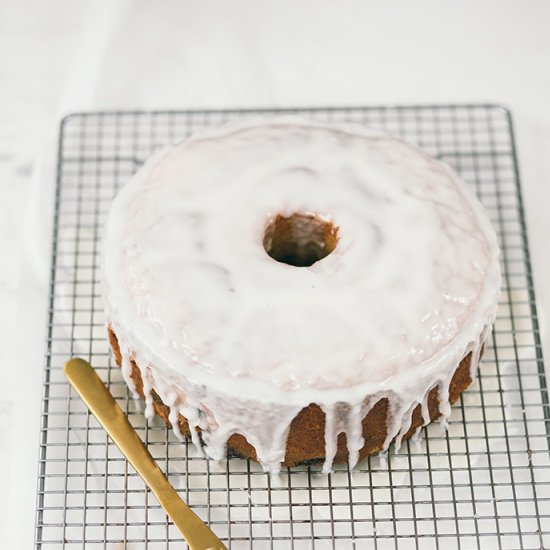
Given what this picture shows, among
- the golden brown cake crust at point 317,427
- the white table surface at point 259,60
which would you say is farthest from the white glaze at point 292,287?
the white table surface at point 259,60

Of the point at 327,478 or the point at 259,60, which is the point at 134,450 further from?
the point at 259,60

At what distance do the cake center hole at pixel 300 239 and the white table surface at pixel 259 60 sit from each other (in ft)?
2.17

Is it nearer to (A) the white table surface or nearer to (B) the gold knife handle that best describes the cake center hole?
(B) the gold knife handle

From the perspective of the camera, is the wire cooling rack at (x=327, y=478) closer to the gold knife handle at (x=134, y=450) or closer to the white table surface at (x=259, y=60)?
the gold knife handle at (x=134, y=450)

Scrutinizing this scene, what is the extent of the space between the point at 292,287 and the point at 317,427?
23cm

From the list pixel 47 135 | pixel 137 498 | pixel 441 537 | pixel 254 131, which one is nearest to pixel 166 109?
pixel 47 135

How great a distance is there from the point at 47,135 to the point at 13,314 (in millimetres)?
541

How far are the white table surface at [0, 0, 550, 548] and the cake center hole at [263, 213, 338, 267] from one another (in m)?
0.66

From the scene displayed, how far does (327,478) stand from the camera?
6.39 feet

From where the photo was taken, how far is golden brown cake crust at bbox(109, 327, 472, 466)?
182cm

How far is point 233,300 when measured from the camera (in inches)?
72.1

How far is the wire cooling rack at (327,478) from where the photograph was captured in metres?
1.87

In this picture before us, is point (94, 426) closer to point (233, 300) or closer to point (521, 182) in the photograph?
point (233, 300)

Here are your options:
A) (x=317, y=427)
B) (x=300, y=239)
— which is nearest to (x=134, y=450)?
(x=317, y=427)
